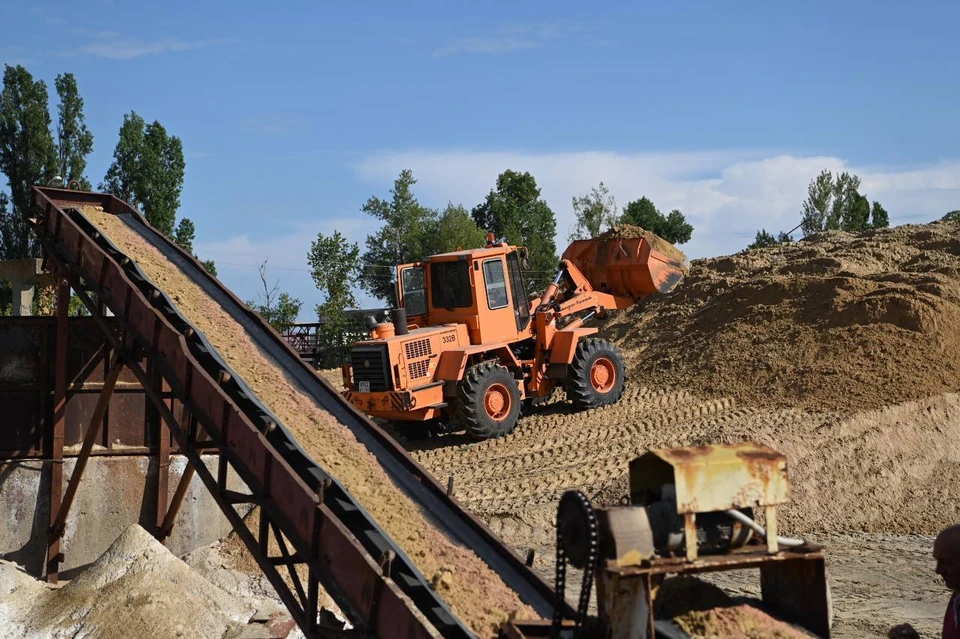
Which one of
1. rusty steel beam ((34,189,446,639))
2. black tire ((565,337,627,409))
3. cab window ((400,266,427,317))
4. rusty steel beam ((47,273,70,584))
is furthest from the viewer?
black tire ((565,337,627,409))

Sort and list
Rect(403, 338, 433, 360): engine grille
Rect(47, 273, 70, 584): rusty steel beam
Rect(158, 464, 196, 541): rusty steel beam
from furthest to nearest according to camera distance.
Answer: Rect(403, 338, 433, 360): engine grille < Rect(47, 273, 70, 584): rusty steel beam < Rect(158, 464, 196, 541): rusty steel beam

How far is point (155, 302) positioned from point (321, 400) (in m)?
1.72

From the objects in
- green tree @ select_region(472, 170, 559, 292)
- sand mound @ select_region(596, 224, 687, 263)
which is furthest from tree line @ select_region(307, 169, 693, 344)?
sand mound @ select_region(596, 224, 687, 263)

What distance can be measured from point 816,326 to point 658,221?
3082 centimetres

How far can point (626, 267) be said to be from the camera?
17516 millimetres

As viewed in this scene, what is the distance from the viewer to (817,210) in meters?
44.2

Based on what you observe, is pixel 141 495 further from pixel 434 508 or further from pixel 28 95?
pixel 28 95

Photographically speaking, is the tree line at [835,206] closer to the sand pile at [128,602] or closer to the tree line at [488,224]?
the tree line at [488,224]

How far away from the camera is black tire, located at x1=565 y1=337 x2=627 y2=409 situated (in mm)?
16281

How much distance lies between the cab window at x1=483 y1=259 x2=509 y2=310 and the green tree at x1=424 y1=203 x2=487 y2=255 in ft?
82.4

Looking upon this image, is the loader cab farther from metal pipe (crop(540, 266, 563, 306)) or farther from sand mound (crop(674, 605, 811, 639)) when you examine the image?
sand mound (crop(674, 605, 811, 639))

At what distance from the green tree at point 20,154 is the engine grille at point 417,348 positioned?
24749 mm

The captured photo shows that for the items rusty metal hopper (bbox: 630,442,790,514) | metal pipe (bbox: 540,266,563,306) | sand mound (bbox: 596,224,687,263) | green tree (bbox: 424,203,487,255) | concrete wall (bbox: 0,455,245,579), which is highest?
green tree (bbox: 424,203,487,255)

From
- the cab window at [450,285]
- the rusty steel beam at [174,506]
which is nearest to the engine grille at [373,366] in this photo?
the cab window at [450,285]
